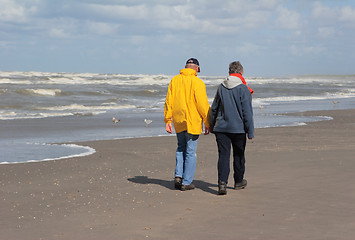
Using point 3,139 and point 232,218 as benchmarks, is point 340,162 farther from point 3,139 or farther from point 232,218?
point 3,139

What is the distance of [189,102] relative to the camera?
6.24 m

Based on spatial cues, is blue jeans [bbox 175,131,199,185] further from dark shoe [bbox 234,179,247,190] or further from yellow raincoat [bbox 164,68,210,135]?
dark shoe [bbox 234,179,247,190]

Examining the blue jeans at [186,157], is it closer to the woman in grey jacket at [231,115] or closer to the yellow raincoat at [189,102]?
the yellow raincoat at [189,102]

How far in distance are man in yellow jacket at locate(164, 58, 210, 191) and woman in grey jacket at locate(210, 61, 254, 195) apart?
0.61 feet

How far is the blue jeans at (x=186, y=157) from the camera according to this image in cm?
631

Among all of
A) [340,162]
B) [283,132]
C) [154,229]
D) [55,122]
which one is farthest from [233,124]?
[55,122]

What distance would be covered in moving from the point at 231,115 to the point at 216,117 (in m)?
0.26

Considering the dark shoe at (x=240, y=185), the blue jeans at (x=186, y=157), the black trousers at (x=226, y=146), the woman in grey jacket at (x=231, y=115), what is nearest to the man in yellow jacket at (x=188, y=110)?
the blue jeans at (x=186, y=157)

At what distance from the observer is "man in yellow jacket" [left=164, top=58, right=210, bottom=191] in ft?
20.4

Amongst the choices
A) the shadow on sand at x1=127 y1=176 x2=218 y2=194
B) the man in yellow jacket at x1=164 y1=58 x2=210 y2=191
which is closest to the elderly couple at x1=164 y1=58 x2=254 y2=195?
the man in yellow jacket at x1=164 y1=58 x2=210 y2=191

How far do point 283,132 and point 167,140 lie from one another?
302cm

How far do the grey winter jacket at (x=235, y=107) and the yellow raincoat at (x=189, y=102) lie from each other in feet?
0.97

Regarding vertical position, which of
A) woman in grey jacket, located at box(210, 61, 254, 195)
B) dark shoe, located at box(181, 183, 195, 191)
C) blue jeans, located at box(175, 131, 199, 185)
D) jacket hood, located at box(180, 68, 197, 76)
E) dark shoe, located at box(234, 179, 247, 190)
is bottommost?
dark shoe, located at box(181, 183, 195, 191)

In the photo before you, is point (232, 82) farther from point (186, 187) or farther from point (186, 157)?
point (186, 187)
